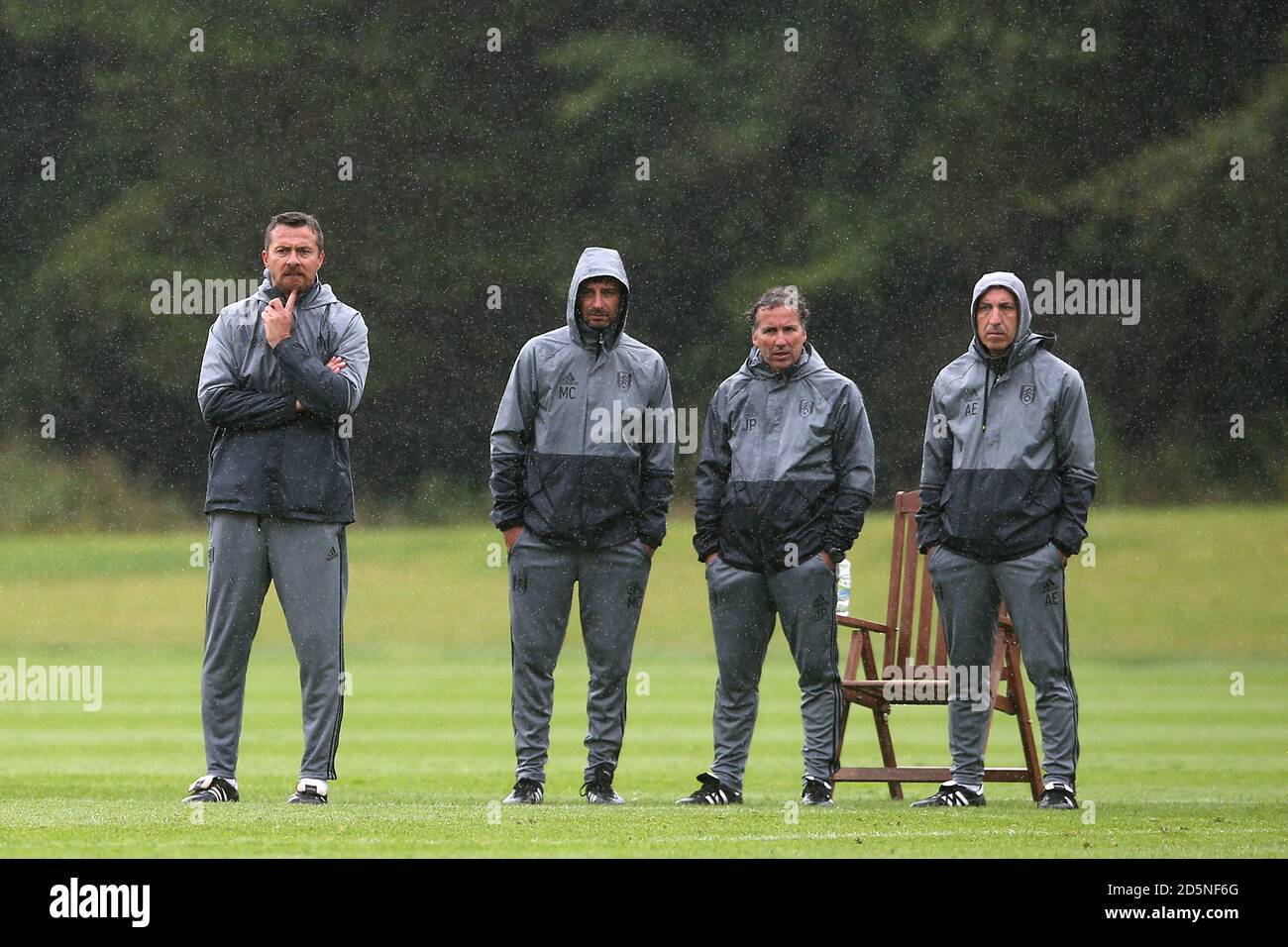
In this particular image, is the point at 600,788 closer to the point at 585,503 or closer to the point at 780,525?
the point at 585,503

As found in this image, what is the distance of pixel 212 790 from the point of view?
781cm

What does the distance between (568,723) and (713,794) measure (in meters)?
9.30

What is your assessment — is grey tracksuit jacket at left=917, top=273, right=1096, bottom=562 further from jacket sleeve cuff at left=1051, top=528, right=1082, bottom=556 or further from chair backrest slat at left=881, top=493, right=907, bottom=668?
chair backrest slat at left=881, top=493, right=907, bottom=668

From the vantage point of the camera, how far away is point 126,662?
2164cm

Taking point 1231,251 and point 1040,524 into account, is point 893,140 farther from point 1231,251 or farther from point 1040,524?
point 1040,524

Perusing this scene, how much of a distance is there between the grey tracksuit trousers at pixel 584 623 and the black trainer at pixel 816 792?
0.72 meters

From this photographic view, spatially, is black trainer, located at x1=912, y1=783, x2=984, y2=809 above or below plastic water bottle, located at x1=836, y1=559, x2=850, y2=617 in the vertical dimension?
below

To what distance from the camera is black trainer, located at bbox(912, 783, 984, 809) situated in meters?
8.30

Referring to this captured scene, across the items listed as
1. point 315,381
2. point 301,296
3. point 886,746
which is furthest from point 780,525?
point 301,296

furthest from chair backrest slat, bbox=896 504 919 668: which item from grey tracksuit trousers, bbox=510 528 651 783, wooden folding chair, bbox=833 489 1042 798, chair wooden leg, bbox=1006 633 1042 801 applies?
grey tracksuit trousers, bbox=510 528 651 783

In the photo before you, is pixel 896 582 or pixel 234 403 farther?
pixel 896 582

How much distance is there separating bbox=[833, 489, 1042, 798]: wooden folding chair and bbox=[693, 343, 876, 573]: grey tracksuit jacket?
437 mm

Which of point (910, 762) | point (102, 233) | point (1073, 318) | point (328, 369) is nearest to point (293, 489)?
point (328, 369)

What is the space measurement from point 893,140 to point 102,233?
40.6 feet
